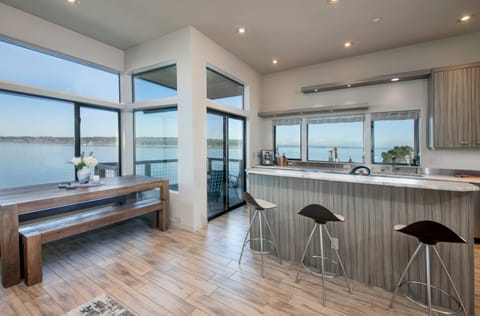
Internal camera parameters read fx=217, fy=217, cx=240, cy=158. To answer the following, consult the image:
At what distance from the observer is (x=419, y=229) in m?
1.74

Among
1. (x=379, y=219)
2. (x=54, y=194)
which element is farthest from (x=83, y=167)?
(x=379, y=219)

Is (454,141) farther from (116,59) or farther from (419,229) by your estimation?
(116,59)

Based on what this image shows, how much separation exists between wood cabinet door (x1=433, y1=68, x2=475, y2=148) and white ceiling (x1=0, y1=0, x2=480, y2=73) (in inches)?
31.2

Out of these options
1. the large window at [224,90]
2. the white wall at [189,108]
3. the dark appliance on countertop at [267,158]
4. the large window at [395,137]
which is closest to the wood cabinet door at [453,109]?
the large window at [395,137]

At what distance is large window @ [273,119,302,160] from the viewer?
5.42m

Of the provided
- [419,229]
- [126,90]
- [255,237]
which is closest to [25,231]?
[255,237]

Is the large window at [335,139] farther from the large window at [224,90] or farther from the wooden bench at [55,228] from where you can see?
the wooden bench at [55,228]

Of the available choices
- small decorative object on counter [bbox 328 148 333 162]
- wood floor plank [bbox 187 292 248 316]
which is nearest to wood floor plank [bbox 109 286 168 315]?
wood floor plank [bbox 187 292 248 316]

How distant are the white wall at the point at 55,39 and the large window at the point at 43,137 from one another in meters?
0.82

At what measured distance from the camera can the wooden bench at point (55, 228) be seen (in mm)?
2254

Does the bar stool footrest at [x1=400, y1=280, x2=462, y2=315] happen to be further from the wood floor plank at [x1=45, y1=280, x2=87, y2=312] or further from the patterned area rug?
the wood floor plank at [x1=45, y1=280, x2=87, y2=312]

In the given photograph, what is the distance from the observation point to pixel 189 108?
3.59 m

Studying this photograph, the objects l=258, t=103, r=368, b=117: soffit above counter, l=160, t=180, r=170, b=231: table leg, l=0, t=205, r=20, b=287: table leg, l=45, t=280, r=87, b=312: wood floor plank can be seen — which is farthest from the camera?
l=258, t=103, r=368, b=117: soffit above counter

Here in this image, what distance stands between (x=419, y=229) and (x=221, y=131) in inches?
140
